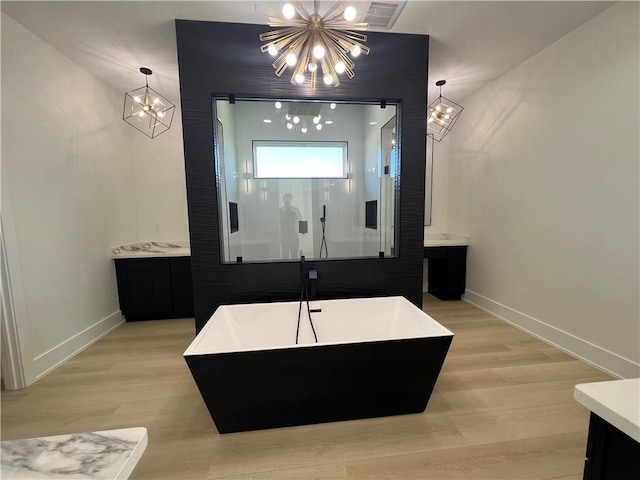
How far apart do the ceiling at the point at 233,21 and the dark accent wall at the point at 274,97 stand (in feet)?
0.42

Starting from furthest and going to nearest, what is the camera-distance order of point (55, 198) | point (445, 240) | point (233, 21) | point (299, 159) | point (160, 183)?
point (445, 240) < point (160, 183) < point (299, 159) < point (55, 198) < point (233, 21)

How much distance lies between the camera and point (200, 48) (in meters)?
2.10

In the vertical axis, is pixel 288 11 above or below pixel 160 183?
above

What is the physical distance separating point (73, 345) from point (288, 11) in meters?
3.19

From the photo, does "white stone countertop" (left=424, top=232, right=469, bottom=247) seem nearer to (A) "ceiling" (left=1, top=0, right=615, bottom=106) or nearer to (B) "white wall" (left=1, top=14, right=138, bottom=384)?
(A) "ceiling" (left=1, top=0, right=615, bottom=106)

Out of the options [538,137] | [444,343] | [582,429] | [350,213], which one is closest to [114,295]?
[350,213]

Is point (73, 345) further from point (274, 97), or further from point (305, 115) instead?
point (305, 115)

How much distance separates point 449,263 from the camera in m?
3.74

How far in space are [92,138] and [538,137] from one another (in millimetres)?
4487

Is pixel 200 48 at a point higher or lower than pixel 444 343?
higher

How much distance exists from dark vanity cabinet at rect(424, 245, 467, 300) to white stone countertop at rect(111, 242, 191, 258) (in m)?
3.14

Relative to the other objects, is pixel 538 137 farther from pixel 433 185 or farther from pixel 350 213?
pixel 350 213

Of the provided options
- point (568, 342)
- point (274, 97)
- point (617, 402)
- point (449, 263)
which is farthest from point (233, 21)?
point (568, 342)

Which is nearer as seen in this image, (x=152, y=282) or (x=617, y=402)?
(x=617, y=402)
